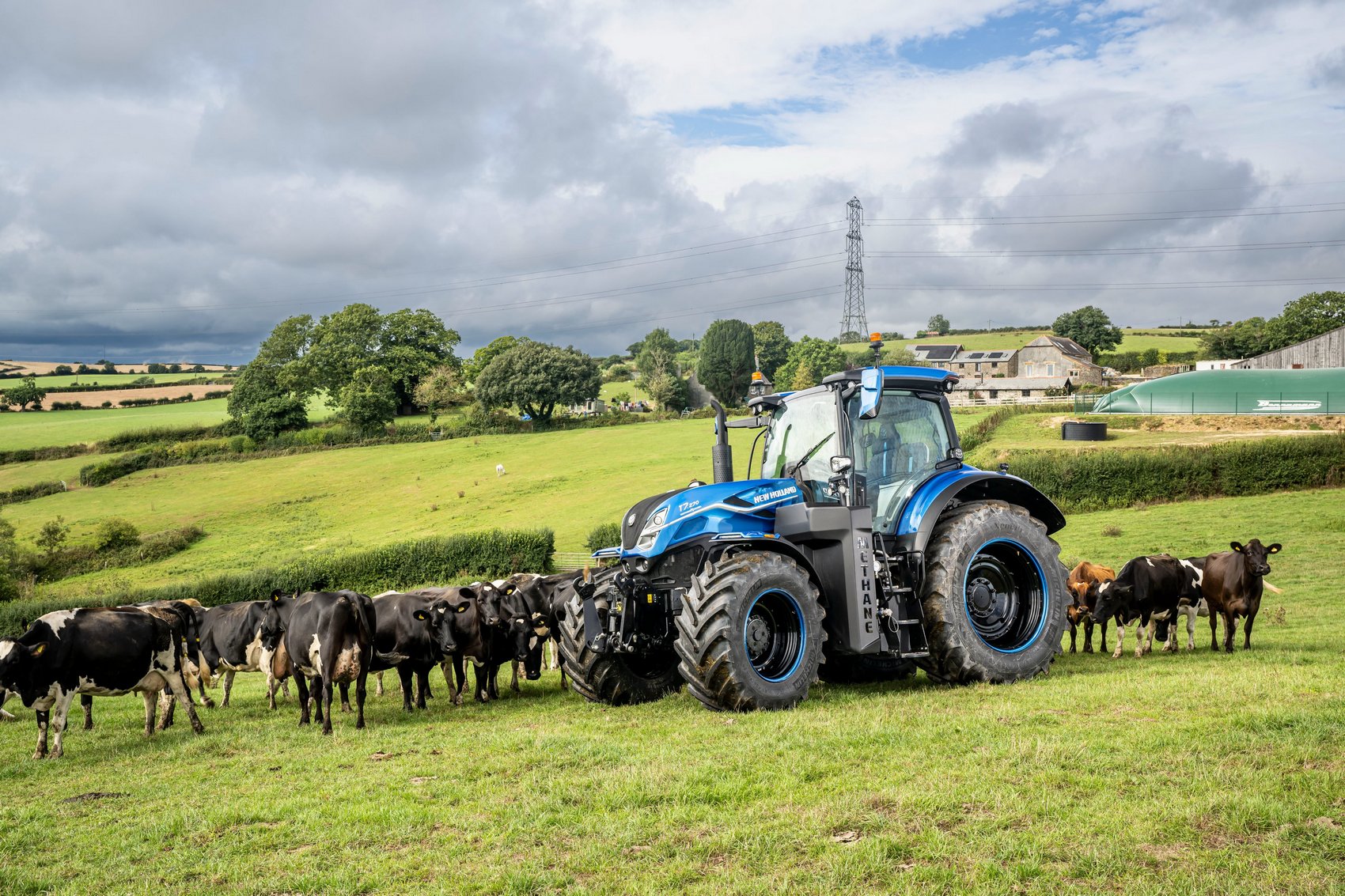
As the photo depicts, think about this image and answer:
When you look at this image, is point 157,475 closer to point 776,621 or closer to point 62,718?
point 62,718

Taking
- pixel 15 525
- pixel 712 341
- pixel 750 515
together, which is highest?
pixel 712 341

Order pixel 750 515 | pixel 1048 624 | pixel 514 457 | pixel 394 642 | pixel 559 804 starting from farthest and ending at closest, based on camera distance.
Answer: pixel 514 457 < pixel 394 642 < pixel 1048 624 < pixel 750 515 < pixel 559 804

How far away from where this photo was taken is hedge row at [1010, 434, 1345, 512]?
32719 millimetres

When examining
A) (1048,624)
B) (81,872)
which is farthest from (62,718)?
(1048,624)

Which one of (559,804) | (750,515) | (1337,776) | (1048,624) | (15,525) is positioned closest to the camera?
(1337,776)

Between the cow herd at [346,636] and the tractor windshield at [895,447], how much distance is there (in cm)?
339

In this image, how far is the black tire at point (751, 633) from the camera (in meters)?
8.59

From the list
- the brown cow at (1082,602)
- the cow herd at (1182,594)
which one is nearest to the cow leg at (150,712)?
the brown cow at (1082,602)

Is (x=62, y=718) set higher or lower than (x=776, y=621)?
lower

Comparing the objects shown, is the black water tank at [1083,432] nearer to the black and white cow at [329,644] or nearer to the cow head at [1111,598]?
the cow head at [1111,598]

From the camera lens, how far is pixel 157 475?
6600 centimetres

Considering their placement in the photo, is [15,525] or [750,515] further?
[15,525]

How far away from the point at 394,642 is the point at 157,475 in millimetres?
62790

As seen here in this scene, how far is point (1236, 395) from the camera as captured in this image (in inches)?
2103
